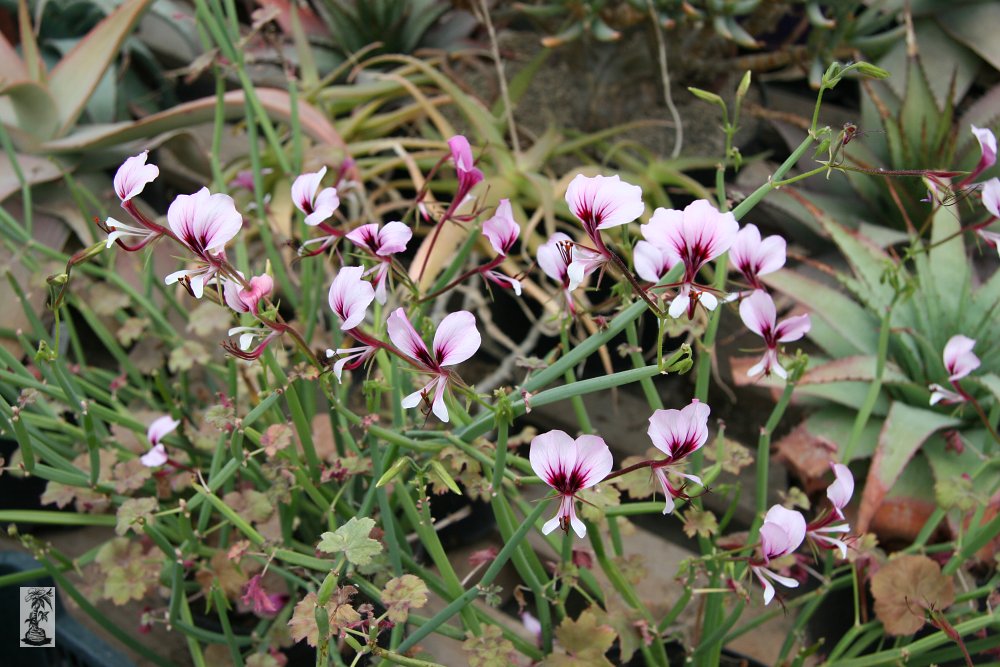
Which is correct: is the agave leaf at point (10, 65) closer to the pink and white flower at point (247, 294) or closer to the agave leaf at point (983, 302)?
the pink and white flower at point (247, 294)

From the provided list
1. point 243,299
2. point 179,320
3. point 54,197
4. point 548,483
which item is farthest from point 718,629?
point 54,197

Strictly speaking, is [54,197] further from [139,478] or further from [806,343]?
[806,343]

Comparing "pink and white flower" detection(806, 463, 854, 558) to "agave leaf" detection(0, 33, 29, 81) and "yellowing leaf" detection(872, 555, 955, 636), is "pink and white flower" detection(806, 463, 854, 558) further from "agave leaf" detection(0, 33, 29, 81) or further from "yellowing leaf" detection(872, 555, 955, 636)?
"agave leaf" detection(0, 33, 29, 81)

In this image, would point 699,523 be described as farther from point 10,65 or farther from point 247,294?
point 10,65

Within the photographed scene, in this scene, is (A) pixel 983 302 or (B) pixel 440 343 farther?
(A) pixel 983 302

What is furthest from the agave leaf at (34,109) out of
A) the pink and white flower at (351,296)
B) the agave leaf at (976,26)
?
the agave leaf at (976,26)

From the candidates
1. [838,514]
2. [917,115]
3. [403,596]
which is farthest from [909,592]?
[917,115]
